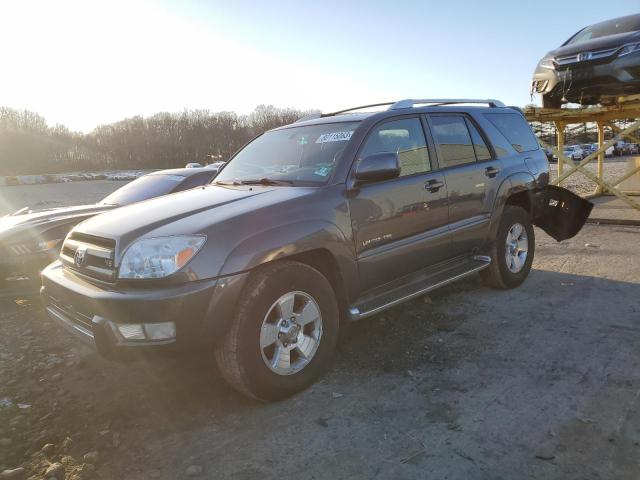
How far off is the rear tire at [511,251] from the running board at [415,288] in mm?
345

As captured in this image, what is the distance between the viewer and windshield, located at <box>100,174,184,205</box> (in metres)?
6.21

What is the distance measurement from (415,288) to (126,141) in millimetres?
63933

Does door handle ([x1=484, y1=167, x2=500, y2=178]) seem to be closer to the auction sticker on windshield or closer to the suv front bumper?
the auction sticker on windshield

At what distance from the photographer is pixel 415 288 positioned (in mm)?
3836

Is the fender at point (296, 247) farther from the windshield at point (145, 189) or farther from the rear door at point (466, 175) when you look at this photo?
the windshield at point (145, 189)

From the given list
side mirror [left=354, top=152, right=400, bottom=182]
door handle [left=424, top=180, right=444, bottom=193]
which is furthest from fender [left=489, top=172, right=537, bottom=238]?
side mirror [left=354, top=152, right=400, bottom=182]

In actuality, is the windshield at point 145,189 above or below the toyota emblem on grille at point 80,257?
above

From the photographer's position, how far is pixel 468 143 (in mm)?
4652

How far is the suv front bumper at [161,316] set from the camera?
8.80 feet

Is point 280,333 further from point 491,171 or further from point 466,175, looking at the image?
point 491,171

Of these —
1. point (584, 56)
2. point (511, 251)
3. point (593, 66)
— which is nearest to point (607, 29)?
point (584, 56)

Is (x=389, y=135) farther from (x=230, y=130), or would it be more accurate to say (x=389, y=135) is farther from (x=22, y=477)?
(x=230, y=130)

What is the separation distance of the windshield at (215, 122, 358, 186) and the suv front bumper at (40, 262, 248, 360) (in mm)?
1136

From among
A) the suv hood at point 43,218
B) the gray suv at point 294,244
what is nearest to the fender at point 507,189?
the gray suv at point 294,244
